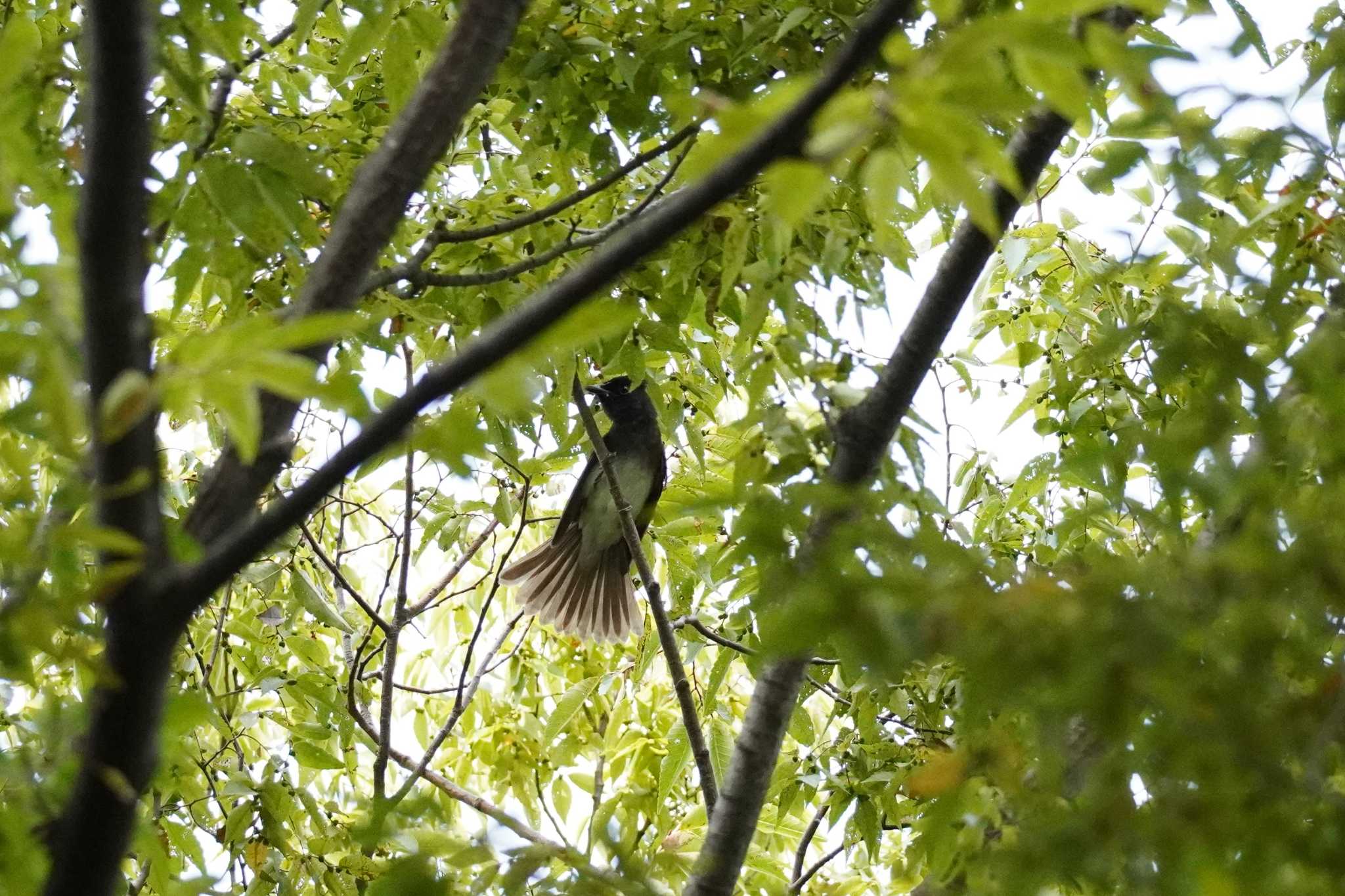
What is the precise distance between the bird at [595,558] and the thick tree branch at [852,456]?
4481mm

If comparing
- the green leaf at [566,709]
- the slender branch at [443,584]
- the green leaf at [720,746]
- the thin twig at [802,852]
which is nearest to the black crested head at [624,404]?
the slender branch at [443,584]

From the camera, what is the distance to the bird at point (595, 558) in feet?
22.6

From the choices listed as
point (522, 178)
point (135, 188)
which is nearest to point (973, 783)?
point (135, 188)

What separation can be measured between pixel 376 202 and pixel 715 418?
1.91 m

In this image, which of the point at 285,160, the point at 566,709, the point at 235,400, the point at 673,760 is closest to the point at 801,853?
the point at 673,760

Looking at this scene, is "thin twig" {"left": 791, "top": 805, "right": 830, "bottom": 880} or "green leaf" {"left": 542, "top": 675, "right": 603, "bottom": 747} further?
"green leaf" {"left": 542, "top": 675, "right": 603, "bottom": 747}

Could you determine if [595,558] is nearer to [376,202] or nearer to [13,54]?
[376,202]

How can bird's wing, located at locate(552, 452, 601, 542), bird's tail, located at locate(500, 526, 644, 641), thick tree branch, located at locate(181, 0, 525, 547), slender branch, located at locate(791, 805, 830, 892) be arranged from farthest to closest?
1. bird's wing, located at locate(552, 452, 601, 542)
2. bird's tail, located at locate(500, 526, 644, 641)
3. slender branch, located at locate(791, 805, 830, 892)
4. thick tree branch, located at locate(181, 0, 525, 547)

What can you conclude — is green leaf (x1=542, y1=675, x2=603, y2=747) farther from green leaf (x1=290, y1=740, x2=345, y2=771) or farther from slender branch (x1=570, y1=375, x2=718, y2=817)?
green leaf (x1=290, y1=740, x2=345, y2=771)

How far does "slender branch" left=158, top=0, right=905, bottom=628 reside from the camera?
123 cm

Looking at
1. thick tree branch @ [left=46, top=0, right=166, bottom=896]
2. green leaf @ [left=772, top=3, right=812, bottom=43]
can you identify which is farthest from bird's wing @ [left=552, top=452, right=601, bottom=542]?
thick tree branch @ [left=46, top=0, right=166, bottom=896]

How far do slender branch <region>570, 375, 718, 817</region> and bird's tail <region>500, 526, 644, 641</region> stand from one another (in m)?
3.20

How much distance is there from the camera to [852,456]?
6.64 ft

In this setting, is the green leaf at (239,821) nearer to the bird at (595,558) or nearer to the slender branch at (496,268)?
the slender branch at (496,268)
